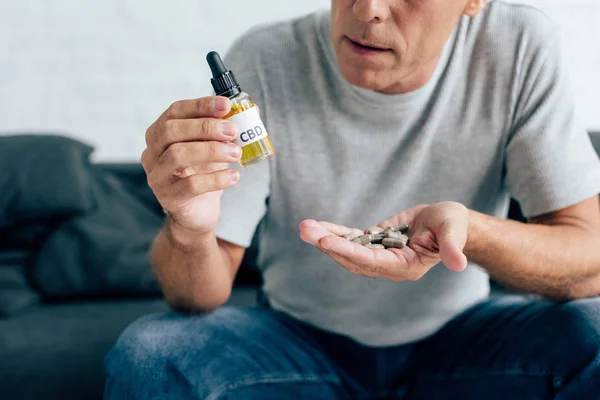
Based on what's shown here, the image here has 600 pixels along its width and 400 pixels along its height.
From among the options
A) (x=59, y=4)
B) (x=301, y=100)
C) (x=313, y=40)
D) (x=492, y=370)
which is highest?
(x=59, y=4)

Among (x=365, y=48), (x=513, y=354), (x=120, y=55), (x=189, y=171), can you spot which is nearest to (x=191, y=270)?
(x=189, y=171)

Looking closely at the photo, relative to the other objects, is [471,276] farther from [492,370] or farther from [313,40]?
[313,40]

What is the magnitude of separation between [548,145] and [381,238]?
1.44 feet

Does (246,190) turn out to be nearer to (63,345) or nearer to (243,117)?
(243,117)

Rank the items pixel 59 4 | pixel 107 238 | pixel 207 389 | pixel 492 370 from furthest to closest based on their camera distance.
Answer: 1. pixel 59 4
2. pixel 107 238
3. pixel 492 370
4. pixel 207 389

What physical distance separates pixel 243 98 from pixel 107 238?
42.0 inches

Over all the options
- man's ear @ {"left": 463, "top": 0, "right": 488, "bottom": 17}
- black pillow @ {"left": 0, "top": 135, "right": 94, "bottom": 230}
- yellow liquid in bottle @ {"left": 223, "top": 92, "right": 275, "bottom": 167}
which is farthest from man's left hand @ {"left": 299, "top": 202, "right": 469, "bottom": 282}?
black pillow @ {"left": 0, "top": 135, "right": 94, "bottom": 230}

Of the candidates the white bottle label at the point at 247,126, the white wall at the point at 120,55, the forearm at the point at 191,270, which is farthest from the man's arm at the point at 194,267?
the white wall at the point at 120,55

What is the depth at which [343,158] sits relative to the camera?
1.17 m

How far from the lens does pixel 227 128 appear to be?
2.54 feet

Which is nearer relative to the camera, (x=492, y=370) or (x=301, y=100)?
(x=492, y=370)

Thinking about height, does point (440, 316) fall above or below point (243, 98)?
below

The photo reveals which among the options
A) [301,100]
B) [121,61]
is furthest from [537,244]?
[121,61]

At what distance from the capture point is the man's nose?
94 cm
